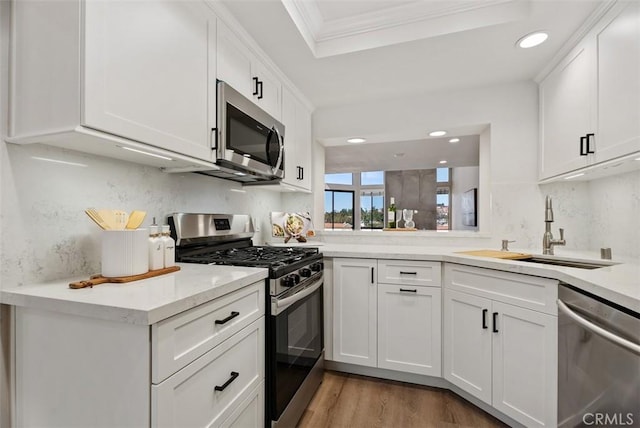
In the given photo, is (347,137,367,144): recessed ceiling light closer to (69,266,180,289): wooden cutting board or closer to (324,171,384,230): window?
(69,266,180,289): wooden cutting board

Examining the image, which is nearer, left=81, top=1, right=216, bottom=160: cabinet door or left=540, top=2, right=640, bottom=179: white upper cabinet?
left=81, top=1, right=216, bottom=160: cabinet door

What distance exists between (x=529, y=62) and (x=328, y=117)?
5.28 ft

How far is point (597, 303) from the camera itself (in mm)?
1075

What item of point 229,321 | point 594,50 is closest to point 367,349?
point 229,321

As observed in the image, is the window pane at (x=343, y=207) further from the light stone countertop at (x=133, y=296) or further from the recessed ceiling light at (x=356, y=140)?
the light stone countertop at (x=133, y=296)

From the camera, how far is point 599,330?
39.6 inches

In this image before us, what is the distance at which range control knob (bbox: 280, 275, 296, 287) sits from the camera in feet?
4.73

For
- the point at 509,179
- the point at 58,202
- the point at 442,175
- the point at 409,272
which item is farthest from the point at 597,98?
the point at 442,175

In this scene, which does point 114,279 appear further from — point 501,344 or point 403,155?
point 403,155

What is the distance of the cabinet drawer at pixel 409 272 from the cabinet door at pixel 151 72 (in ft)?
4.48

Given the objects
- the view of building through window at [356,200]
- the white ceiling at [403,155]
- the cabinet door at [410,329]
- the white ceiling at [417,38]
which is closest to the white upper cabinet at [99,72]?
the white ceiling at [417,38]

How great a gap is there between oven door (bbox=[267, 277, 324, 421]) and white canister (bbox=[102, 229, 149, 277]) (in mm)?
597

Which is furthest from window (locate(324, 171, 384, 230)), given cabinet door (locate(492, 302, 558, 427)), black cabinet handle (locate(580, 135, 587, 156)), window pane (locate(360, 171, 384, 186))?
cabinet door (locate(492, 302, 558, 427))

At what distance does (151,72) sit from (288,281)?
1.08 meters
